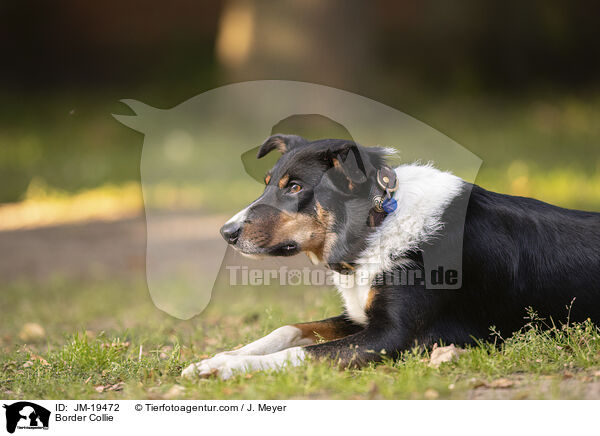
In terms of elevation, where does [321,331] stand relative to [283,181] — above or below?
below

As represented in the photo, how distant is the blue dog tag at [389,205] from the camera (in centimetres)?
379

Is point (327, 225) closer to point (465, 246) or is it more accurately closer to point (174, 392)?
point (465, 246)

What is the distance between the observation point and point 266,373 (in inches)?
133

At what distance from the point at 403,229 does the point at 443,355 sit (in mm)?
729

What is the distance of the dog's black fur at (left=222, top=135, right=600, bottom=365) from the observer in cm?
373

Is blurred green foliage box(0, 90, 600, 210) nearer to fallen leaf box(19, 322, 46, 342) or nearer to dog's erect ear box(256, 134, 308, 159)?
fallen leaf box(19, 322, 46, 342)

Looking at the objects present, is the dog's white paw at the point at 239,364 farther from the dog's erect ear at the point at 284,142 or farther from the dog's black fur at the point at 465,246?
the dog's erect ear at the point at 284,142

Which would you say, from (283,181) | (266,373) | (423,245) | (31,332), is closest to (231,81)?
(31,332)

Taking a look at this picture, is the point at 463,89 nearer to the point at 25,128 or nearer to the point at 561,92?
the point at 561,92

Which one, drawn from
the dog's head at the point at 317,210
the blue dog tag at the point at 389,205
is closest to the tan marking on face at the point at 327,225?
the dog's head at the point at 317,210

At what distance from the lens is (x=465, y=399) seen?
Result: 3045 mm

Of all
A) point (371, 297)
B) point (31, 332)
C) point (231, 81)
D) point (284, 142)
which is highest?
point (231, 81)
